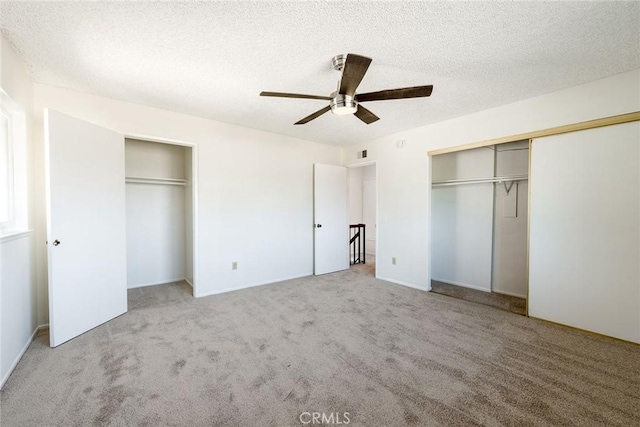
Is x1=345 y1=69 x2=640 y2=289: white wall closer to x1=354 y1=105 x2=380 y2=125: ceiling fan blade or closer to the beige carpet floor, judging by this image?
x1=354 y1=105 x2=380 y2=125: ceiling fan blade

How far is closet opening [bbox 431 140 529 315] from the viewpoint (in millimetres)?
3641

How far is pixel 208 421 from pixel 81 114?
3.30m

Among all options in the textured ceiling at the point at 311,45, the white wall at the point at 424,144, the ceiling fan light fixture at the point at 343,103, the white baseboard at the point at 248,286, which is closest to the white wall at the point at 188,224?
the white baseboard at the point at 248,286

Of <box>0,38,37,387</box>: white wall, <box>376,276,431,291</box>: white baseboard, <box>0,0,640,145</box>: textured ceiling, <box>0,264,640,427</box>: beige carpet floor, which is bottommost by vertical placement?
<box>0,264,640,427</box>: beige carpet floor

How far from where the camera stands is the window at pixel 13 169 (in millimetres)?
2176

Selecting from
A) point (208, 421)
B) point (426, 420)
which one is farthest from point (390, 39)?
point (208, 421)

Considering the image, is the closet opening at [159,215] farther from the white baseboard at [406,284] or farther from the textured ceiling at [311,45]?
the white baseboard at [406,284]

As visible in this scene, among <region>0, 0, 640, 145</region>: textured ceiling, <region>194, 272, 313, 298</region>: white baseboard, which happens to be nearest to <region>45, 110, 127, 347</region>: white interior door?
<region>0, 0, 640, 145</region>: textured ceiling

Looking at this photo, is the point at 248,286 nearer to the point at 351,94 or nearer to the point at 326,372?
the point at 326,372

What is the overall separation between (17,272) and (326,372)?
2.64 m

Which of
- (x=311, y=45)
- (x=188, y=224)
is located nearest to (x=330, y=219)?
(x=188, y=224)

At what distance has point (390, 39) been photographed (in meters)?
1.91

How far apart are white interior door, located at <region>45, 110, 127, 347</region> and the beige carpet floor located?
0.25m

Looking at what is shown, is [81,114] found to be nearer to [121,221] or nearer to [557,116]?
[121,221]
